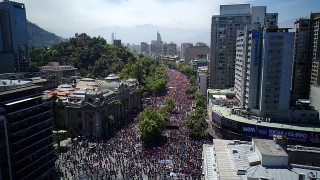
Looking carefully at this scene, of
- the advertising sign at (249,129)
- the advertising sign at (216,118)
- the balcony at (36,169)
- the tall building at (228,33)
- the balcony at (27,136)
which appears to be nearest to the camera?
the balcony at (27,136)

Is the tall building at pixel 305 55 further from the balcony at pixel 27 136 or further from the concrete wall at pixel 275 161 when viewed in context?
the balcony at pixel 27 136

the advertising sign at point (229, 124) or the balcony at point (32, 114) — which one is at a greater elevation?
the balcony at point (32, 114)

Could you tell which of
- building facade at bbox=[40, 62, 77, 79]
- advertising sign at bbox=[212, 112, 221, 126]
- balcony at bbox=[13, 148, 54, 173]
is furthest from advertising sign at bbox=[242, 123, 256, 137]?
building facade at bbox=[40, 62, 77, 79]

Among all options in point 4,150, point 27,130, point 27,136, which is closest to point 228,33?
point 27,130

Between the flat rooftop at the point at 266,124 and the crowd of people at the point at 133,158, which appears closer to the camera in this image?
the crowd of people at the point at 133,158

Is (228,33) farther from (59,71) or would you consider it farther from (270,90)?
(59,71)

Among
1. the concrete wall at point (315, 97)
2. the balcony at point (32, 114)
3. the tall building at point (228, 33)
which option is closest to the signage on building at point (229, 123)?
the concrete wall at point (315, 97)
